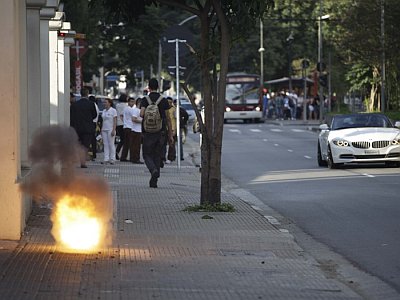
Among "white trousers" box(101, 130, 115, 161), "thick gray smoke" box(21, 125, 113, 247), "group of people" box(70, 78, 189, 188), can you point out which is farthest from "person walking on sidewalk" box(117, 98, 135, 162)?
"thick gray smoke" box(21, 125, 113, 247)

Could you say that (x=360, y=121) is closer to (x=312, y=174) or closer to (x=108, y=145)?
(x=312, y=174)

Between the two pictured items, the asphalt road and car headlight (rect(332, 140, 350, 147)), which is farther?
car headlight (rect(332, 140, 350, 147))

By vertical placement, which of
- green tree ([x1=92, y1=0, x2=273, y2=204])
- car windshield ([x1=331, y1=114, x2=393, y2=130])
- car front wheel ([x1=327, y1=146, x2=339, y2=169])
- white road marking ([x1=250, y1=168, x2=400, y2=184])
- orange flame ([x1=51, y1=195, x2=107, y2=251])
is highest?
green tree ([x1=92, y1=0, x2=273, y2=204])

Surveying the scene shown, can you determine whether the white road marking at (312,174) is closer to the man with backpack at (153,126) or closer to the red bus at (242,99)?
the man with backpack at (153,126)

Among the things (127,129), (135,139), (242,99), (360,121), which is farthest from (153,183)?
(242,99)

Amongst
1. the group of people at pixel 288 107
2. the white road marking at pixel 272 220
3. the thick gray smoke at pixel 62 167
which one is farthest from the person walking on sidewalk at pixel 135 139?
the group of people at pixel 288 107

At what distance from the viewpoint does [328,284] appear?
9102mm

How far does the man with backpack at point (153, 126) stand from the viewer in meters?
17.9

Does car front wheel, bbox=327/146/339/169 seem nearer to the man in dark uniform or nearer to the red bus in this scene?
the man in dark uniform

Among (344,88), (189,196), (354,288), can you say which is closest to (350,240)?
(354,288)

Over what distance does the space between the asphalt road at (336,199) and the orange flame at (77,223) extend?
9.29 feet

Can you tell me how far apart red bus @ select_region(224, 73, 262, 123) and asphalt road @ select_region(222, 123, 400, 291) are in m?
33.5

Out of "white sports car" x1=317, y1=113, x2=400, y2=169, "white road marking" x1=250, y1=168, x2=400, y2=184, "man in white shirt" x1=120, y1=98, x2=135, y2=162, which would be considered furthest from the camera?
"man in white shirt" x1=120, y1=98, x2=135, y2=162

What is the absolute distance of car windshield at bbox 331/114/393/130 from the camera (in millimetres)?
24953
